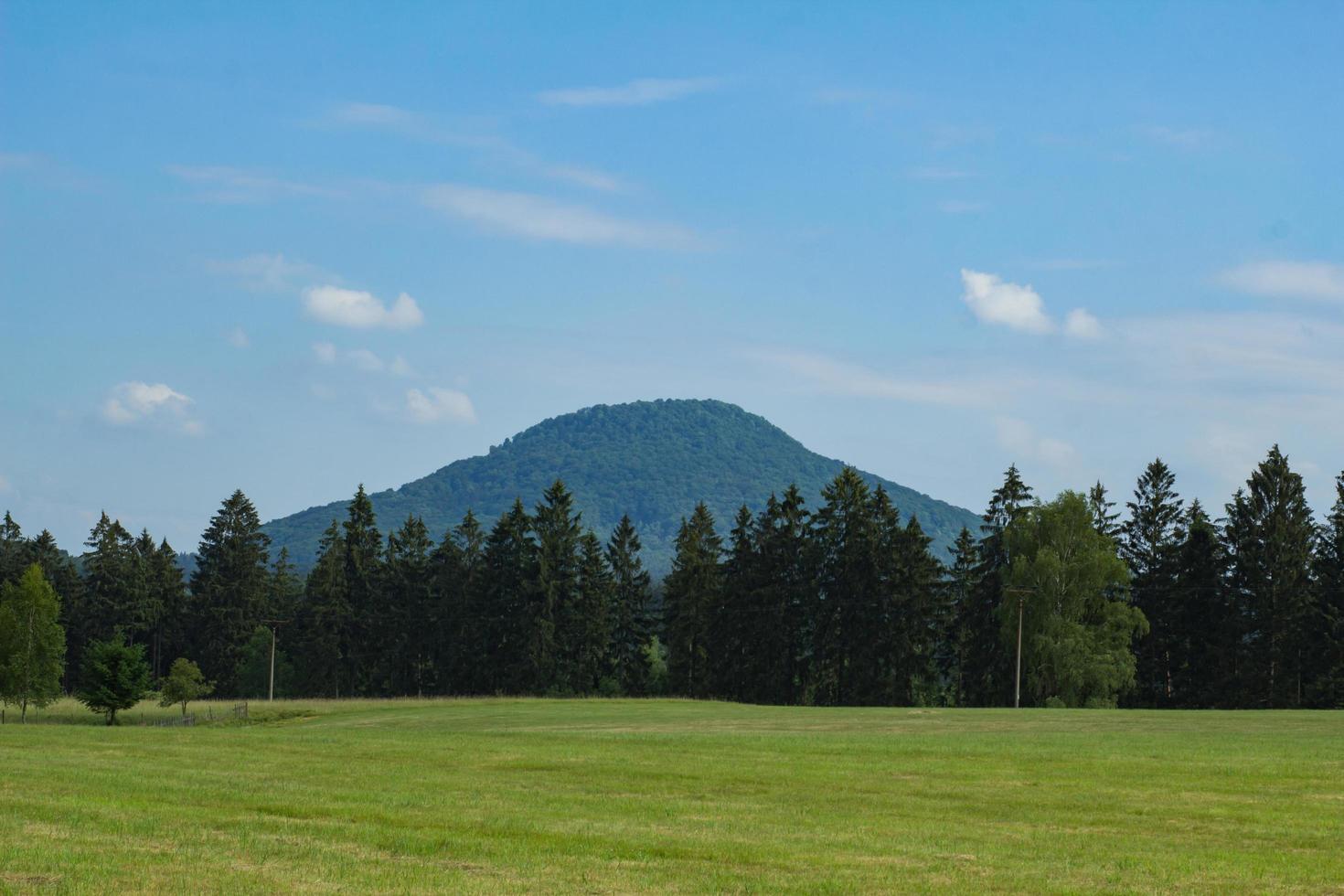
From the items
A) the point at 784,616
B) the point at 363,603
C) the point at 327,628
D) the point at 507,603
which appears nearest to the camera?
the point at 784,616

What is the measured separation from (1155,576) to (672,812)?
81.3 m

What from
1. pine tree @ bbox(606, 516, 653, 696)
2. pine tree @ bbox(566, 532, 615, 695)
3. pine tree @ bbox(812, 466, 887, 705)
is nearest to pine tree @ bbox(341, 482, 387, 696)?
pine tree @ bbox(566, 532, 615, 695)

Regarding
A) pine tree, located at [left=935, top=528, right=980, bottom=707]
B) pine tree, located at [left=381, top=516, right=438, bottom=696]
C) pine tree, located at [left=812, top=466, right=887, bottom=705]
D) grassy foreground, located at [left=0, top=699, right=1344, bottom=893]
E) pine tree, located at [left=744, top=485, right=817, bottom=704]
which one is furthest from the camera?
pine tree, located at [left=381, top=516, right=438, bottom=696]

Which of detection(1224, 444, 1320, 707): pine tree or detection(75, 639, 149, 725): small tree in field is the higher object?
detection(1224, 444, 1320, 707): pine tree

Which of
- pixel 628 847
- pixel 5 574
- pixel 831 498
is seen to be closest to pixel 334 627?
pixel 5 574

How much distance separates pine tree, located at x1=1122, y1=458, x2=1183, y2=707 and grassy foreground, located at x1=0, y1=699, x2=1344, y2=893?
47513 millimetres

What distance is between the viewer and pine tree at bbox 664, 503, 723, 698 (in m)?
112

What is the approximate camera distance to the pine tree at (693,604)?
111625 millimetres

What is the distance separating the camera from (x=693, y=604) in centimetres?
11288

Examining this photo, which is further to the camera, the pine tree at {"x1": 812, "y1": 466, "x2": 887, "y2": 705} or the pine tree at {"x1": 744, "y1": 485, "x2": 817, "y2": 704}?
the pine tree at {"x1": 744, "y1": 485, "x2": 817, "y2": 704}

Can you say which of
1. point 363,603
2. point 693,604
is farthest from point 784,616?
point 363,603

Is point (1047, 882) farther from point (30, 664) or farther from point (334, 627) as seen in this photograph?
point (334, 627)

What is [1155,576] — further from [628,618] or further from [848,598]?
[628,618]

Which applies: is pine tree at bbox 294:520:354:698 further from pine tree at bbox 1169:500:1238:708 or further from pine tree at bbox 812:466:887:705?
pine tree at bbox 1169:500:1238:708
